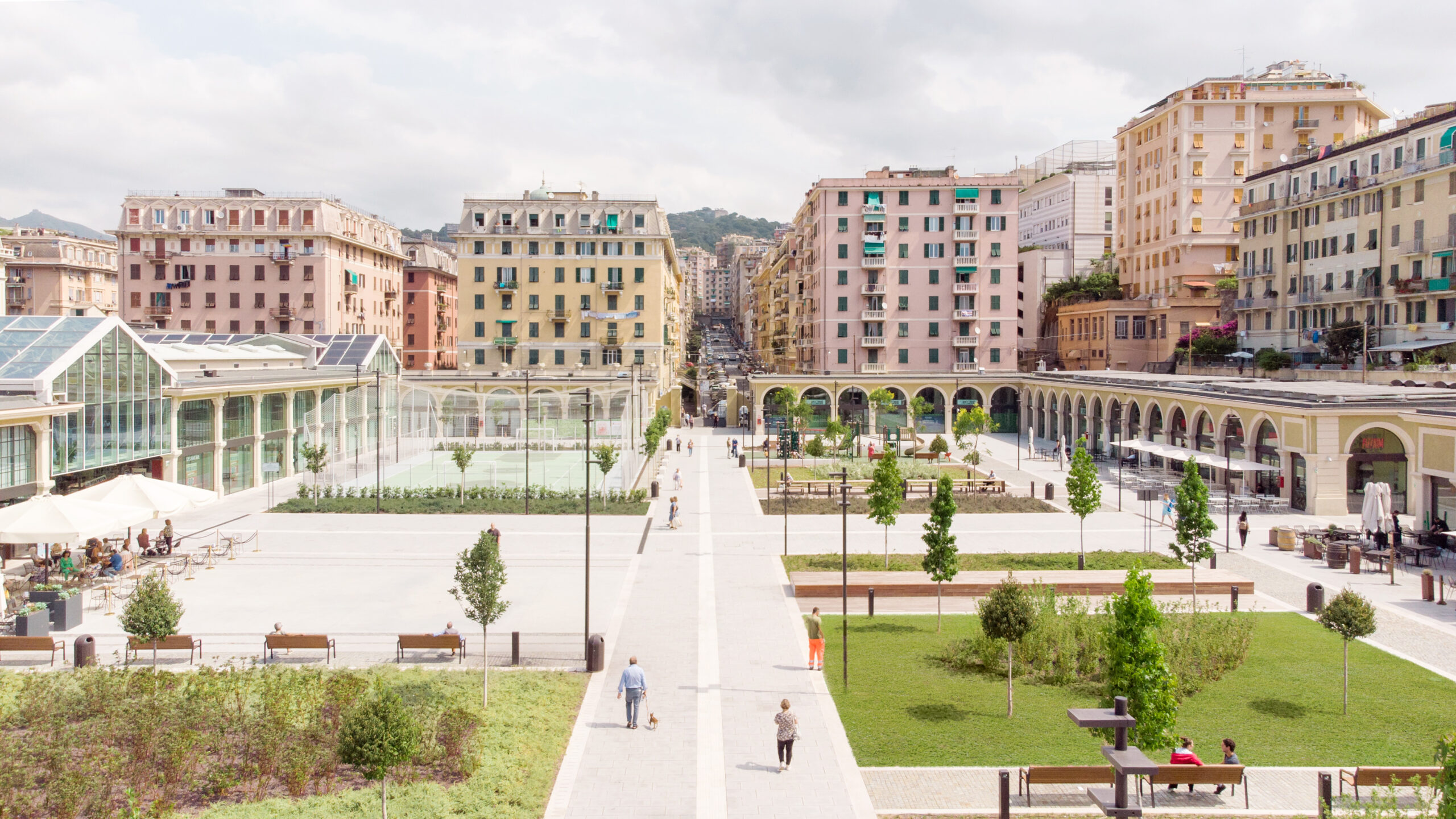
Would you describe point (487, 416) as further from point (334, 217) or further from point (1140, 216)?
point (1140, 216)

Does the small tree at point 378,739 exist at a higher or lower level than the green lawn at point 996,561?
higher

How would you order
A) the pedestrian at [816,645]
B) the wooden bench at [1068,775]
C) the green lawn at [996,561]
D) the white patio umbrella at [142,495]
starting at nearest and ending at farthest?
the wooden bench at [1068,775], the pedestrian at [816,645], the white patio umbrella at [142,495], the green lawn at [996,561]

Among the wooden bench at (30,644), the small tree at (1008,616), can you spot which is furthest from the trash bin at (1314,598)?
the wooden bench at (30,644)

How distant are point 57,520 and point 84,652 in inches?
194

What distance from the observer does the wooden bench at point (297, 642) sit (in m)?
18.6

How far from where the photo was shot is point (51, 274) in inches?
3538

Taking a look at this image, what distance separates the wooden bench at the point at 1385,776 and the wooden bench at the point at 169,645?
1917 centimetres

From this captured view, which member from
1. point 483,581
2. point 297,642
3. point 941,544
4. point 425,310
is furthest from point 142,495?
point 425,310

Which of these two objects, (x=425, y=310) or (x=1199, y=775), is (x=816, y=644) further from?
(x=425, y=310)

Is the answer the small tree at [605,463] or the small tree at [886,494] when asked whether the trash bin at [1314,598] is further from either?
the small tree at [605,463]

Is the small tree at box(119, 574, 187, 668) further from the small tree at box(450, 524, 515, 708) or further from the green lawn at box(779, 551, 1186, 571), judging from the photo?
the green lawn at box(779, 551, 1186, 571)

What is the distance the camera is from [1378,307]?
5362cm

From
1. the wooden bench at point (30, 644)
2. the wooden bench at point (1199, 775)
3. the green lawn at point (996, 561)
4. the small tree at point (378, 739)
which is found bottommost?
the wooden bench at point (1199, 775)

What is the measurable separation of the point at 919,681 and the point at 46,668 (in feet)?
54.4
